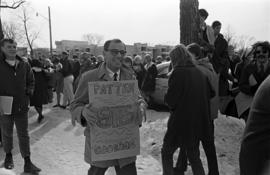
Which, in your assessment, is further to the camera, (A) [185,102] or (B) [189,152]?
(B) [189,152]

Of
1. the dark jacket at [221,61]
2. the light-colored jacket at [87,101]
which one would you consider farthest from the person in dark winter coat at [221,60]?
the light-colored jacket at [87,101]

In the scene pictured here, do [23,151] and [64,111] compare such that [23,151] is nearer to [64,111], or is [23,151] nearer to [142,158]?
[142,158]

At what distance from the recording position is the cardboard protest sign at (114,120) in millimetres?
3270

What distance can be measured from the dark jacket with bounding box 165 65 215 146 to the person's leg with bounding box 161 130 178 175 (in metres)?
0.06

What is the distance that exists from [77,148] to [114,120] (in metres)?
3.66

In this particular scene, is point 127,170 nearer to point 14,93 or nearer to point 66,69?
point 14,93

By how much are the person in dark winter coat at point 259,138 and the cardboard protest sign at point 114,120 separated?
185 cm

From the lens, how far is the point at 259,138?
1.56 meters

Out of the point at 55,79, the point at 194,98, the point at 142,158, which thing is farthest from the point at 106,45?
the point at 55,79

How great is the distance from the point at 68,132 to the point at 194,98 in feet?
15.5

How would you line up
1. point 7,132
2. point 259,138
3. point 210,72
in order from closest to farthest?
point 259,138, point 210,72, point 7,132

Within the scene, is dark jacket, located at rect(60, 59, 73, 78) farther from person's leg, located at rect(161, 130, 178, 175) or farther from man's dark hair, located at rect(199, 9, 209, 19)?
person's leg, located at rect(161, 130, 178, 175)

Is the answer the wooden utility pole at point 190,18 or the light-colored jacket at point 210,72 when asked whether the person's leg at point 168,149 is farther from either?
the wooden utility pole at point 190,18

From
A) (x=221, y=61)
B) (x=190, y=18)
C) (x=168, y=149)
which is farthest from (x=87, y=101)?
(x=190, y=18)
